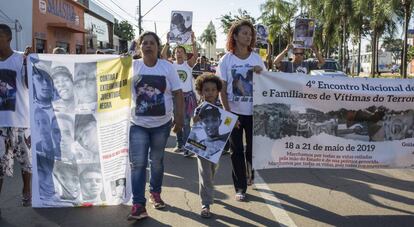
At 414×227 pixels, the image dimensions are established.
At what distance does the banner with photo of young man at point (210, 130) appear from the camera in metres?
5.07

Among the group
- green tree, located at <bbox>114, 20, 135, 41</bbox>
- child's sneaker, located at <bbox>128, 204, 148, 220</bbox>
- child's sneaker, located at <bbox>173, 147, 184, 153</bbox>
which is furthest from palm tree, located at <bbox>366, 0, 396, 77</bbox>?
green tree, located at <bbox>114, 20, 135, 41</bbox>

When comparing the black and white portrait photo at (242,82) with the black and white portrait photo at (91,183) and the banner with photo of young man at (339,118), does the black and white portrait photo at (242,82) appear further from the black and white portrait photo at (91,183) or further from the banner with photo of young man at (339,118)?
the black and white portrait photo at (91,183)

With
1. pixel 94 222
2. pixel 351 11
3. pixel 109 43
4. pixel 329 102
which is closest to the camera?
pixel 94 222

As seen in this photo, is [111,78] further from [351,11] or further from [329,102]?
[351,11]

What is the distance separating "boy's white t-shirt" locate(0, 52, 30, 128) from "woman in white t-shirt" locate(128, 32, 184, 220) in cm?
119

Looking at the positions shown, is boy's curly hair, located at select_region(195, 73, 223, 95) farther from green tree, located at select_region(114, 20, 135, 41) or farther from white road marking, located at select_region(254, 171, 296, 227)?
green tree, located at select_region(114, 20, 135, 41)

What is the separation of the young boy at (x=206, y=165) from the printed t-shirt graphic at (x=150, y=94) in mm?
449

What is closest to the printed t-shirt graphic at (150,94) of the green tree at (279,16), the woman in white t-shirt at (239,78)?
the woman in white t-shirt at (239,78)

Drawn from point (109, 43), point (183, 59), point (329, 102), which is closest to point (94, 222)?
point (329, 102)

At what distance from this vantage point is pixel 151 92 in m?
4.88

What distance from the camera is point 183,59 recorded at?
8.91 metres

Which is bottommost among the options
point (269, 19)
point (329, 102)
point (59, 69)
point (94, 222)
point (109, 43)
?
point (94, 222)

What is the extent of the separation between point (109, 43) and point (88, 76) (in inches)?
1843

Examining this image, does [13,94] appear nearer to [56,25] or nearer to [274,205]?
[274,205]
